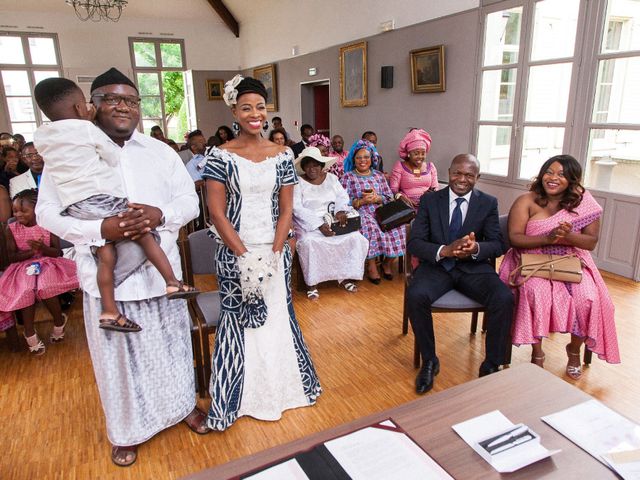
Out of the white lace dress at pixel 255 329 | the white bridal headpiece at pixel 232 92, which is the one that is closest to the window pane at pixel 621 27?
the white lace dress at pixel 255 329

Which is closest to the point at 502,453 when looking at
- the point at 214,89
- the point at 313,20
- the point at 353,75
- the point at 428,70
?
the point at 428,70

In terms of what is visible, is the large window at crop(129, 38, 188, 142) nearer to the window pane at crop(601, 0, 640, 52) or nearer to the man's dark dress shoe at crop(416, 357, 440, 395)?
the window pane at crop(601, 0, 640, 52)

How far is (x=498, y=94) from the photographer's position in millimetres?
5406

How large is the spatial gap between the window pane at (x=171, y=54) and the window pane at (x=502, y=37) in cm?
889

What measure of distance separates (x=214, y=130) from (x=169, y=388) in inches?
439

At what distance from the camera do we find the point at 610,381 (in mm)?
2656

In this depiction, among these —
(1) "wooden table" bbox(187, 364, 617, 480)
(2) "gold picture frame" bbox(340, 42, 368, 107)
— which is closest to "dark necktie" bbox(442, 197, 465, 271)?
(1) "wooden table" bbox(187, 364, 617, 480)

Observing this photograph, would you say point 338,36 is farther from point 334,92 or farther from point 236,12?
point 236,12

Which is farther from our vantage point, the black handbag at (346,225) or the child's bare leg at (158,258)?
the black handbag at (346,225)

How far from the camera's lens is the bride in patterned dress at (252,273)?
2125 millimetres

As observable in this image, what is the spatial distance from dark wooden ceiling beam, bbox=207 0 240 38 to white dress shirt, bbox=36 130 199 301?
36.8 feet

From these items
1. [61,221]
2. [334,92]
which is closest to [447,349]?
[61,221]

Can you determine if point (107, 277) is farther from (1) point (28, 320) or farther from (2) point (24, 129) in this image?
(2) point (24, 129)

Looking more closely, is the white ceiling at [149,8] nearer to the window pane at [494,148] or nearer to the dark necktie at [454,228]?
the window pane at [494,148]
